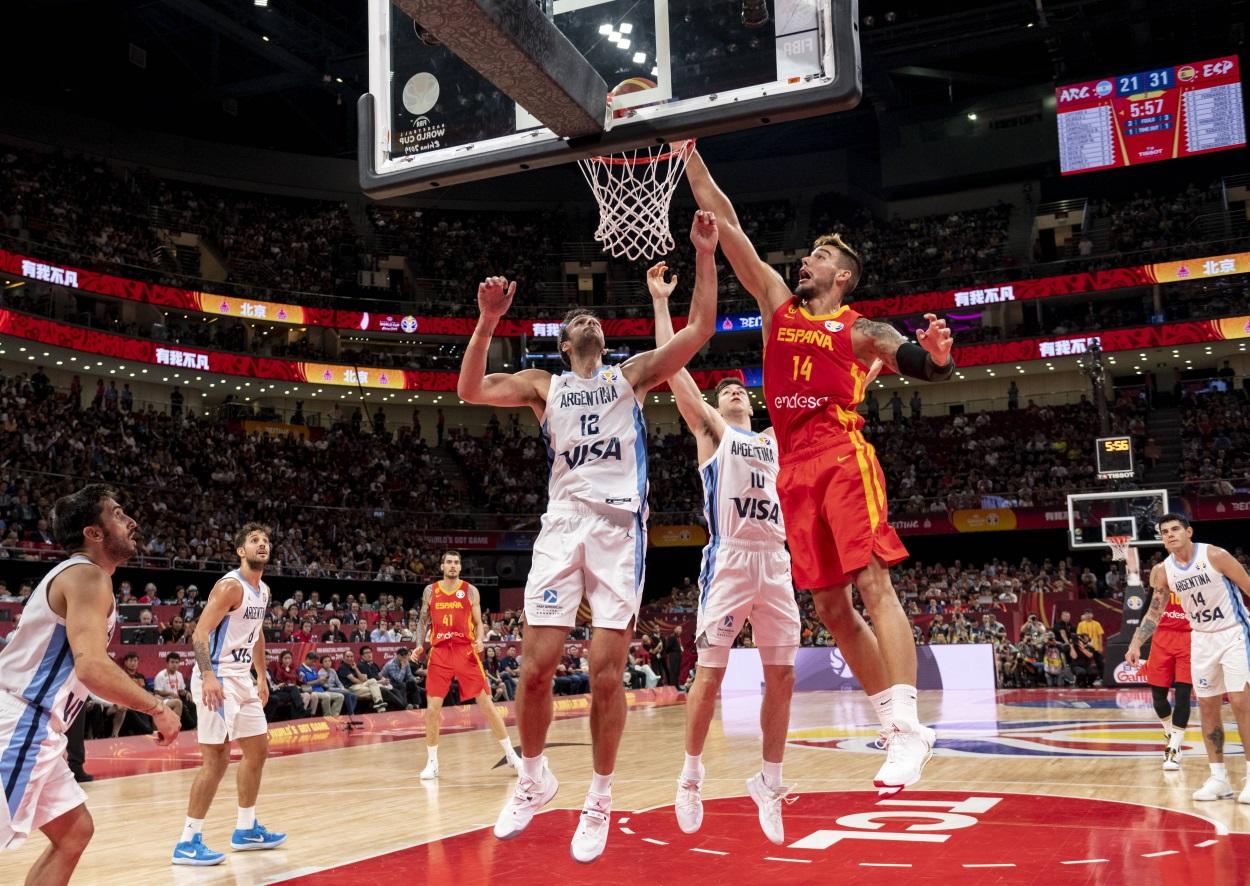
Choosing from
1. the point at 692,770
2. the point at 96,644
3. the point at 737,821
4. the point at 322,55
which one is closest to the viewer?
the point at 96,644

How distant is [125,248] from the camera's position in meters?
33.8

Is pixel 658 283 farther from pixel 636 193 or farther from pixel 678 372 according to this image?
pixel 636 193

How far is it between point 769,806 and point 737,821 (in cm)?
181

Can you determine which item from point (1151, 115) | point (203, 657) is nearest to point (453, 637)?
point (203, 657)

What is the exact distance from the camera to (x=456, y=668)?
1172 cm

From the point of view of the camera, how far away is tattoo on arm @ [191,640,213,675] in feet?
25.4

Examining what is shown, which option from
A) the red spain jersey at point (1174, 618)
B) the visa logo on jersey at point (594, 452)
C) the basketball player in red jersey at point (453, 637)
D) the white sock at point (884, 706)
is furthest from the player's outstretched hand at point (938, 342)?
the basketball player in red jersey at point (453, 637)

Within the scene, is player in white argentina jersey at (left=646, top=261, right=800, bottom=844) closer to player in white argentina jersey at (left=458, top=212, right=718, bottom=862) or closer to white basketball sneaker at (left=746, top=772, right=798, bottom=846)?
white basketball sneaker at (left=746, top=772, right=798, bottom=846)

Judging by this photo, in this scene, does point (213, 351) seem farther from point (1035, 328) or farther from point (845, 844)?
point (845, 844)

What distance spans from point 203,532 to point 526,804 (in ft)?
80.0

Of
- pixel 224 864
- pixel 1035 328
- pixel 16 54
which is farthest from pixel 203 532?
pixel 1035 328

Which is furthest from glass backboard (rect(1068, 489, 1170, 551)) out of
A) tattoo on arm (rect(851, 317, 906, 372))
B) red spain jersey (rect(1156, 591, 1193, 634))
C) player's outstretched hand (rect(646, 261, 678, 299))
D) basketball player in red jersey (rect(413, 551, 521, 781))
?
tattoo on arm (rect(851, 317, 906, 372))

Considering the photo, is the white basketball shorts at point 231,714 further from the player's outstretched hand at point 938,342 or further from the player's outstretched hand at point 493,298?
the player's outstretched hand at point 938,342

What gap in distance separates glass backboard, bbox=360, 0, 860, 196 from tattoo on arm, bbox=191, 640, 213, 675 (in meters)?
3.47
